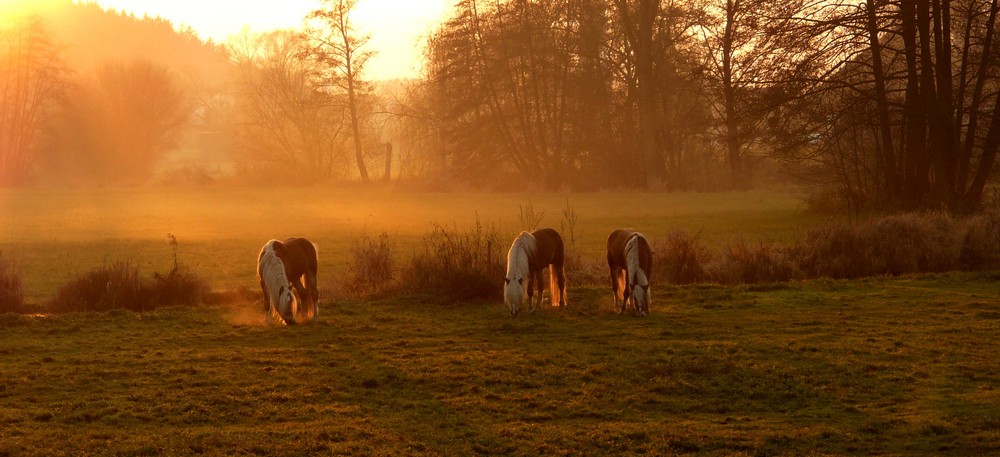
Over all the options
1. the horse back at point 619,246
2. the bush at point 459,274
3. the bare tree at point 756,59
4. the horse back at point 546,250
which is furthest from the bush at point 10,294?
the bare tree at point 756,59

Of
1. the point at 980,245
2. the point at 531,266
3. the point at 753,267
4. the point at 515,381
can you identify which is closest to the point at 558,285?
the point at 531,266

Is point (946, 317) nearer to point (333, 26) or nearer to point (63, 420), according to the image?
point (63, 420)

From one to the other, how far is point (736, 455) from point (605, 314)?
7501 mm

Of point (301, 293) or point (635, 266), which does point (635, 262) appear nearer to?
point (635, 266)

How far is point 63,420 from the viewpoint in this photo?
9.69 metres

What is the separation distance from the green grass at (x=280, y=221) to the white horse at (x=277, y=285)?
4.86m

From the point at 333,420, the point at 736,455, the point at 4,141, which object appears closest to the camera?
the point at 736,455

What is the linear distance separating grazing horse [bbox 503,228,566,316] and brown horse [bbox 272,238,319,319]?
3.04m

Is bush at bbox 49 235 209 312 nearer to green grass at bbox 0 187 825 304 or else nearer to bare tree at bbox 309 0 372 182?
green grass at bbox 0 187 825 304

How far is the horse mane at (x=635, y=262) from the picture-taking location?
15086mm

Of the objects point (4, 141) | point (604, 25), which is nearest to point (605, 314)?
point (604, 25)

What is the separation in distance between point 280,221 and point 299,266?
Answer: 27757 millimetres

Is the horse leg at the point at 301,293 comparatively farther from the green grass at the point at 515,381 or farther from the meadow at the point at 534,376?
the green grass at the point at 515,381

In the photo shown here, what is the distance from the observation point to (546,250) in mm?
15898
